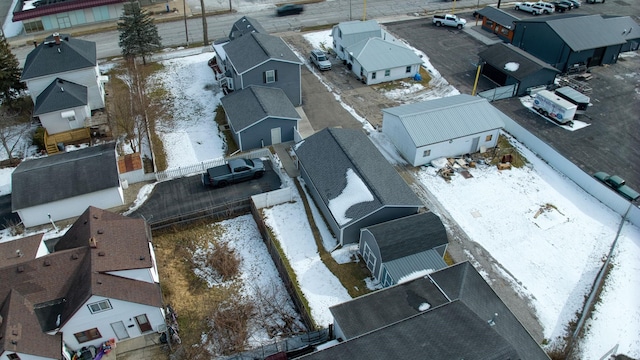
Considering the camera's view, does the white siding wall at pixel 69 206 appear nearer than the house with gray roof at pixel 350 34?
Yes

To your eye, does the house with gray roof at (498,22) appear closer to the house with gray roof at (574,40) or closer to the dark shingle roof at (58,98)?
the house with gray roof at (574,40)

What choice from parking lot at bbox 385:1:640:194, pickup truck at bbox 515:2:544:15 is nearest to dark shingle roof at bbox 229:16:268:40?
parking lot at bbox 385:1:640:194

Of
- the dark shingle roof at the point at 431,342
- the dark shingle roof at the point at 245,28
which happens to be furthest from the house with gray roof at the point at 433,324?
the dark shingle roof at the point at 245,28

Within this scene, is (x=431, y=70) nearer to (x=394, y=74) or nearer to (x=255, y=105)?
(x=394, y=74)

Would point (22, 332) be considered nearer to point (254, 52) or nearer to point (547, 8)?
point (254, 52)

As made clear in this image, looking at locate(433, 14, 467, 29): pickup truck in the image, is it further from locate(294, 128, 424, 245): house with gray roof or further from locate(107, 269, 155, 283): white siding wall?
locate(107, 269, 155, 283): white siding wall
